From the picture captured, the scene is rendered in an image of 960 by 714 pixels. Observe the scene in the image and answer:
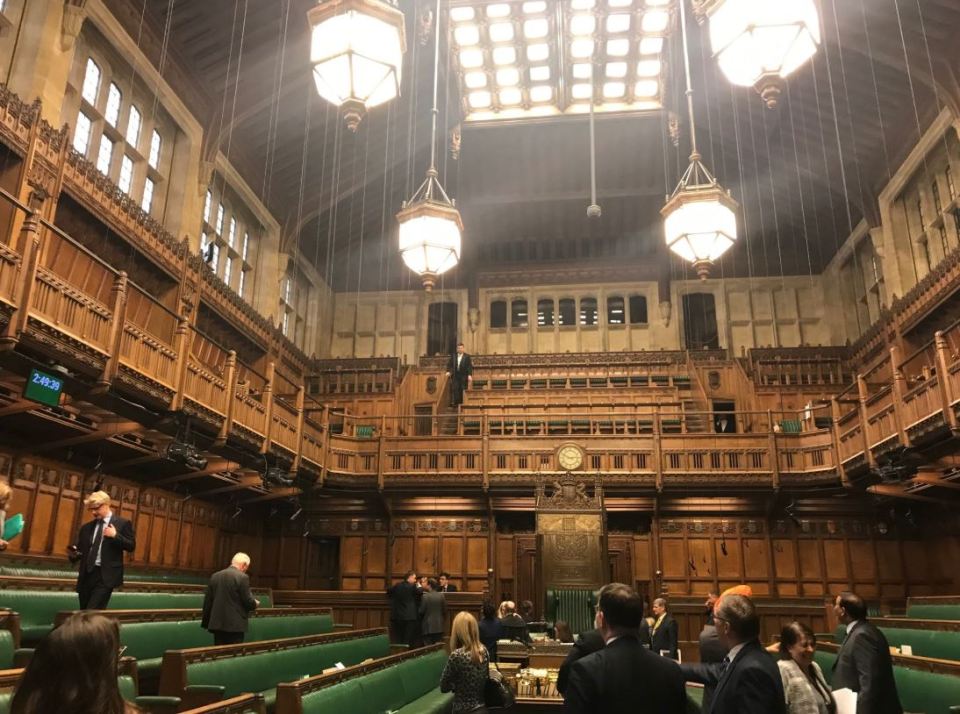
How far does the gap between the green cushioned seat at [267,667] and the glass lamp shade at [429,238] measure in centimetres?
429

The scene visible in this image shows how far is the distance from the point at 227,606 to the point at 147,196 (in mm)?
11201

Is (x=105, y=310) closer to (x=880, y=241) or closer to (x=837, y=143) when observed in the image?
(x=837, y=143)

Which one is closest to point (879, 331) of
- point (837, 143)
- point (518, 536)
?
point (837, 143)

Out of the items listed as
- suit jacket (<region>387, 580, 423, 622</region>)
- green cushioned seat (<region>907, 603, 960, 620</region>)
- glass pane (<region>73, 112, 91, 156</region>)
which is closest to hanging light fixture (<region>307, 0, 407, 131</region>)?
suit jacket (<region>387, 580, 423, 622</region>)

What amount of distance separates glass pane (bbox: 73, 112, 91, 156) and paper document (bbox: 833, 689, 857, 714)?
1359 cm

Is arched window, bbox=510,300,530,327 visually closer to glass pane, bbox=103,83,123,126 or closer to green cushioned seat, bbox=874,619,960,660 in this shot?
glass pane, bbox=103,83,123,126

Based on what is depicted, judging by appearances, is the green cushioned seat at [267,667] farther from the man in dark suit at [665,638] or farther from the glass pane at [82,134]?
the glass pane at [82,134]

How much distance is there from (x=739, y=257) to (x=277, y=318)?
1496 cm

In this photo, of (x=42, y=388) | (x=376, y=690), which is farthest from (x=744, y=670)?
(x=42, y=388)

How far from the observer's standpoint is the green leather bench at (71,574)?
315 inches

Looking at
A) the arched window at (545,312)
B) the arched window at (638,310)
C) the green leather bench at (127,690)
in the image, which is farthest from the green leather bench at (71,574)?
the arched window at (638,310)

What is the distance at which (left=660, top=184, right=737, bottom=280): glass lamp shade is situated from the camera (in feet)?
27.8

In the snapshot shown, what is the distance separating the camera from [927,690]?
5305 millimetres

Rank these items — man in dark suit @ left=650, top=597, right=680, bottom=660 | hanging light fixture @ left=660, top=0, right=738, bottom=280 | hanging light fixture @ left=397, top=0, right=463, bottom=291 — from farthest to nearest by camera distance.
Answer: hanging light fixture @ left=397, top=0, right=463, bottom=291, hanging light fixture @ left=660, top=0, right=738, bottom=280, man in dark suit @ left=650, top=597, right=680, bottom=660
